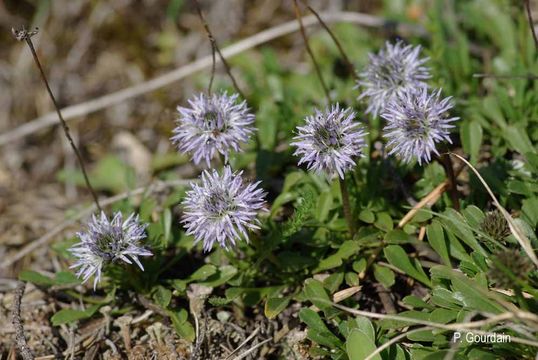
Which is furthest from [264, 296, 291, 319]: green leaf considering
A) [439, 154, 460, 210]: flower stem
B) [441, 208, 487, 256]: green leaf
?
[439, 154, 460, 210]: flower stem

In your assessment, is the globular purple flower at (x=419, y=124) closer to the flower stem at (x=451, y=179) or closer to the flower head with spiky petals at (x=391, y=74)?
the flower stem at (x=451, y=179)

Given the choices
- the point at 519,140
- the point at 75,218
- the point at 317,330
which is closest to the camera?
the point at 317,330

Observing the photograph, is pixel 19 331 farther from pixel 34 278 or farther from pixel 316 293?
pixel 316 293

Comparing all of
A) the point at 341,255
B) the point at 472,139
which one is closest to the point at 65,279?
the point at 341,255

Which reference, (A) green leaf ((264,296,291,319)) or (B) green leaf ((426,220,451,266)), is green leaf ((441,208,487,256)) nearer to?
(B) green leaf ((426,220,451,266))

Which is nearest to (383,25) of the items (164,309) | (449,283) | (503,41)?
(503,41)
